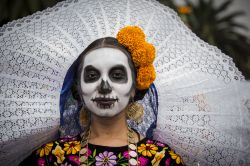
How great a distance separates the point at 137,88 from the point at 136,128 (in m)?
0.43

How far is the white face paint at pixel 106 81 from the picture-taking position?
2795 mm

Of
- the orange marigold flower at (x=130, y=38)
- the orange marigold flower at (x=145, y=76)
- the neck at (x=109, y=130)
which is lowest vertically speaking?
the neck at (x=109, y=130)

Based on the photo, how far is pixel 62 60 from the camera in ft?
10.5

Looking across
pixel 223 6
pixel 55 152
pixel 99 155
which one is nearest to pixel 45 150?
pixel 55 152

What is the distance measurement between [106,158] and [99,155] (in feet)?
0.17

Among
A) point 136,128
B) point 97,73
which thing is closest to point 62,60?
point 97,73

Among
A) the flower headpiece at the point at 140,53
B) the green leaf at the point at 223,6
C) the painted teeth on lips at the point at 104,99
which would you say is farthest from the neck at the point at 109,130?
the green leaf at the point at 223,6

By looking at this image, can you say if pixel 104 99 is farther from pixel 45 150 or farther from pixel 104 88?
pixel 45 150

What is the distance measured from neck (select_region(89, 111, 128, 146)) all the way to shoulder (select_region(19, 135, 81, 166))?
127 mm

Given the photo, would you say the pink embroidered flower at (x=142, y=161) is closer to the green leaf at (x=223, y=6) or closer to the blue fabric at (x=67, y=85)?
the blue fabric at (x=67, y=85)

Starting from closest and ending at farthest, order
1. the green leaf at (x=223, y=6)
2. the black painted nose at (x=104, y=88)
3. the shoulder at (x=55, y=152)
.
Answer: the black painted nose at (x=104, y=88) < the shoulder at (x=55, y=152) < the green leaf at (x=223, y=6)

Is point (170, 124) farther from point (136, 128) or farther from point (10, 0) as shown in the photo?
point (10, 0)

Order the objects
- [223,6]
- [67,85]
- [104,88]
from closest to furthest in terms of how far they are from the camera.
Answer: [104,88] < [67,85] < [223,6]

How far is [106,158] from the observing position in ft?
9.25
